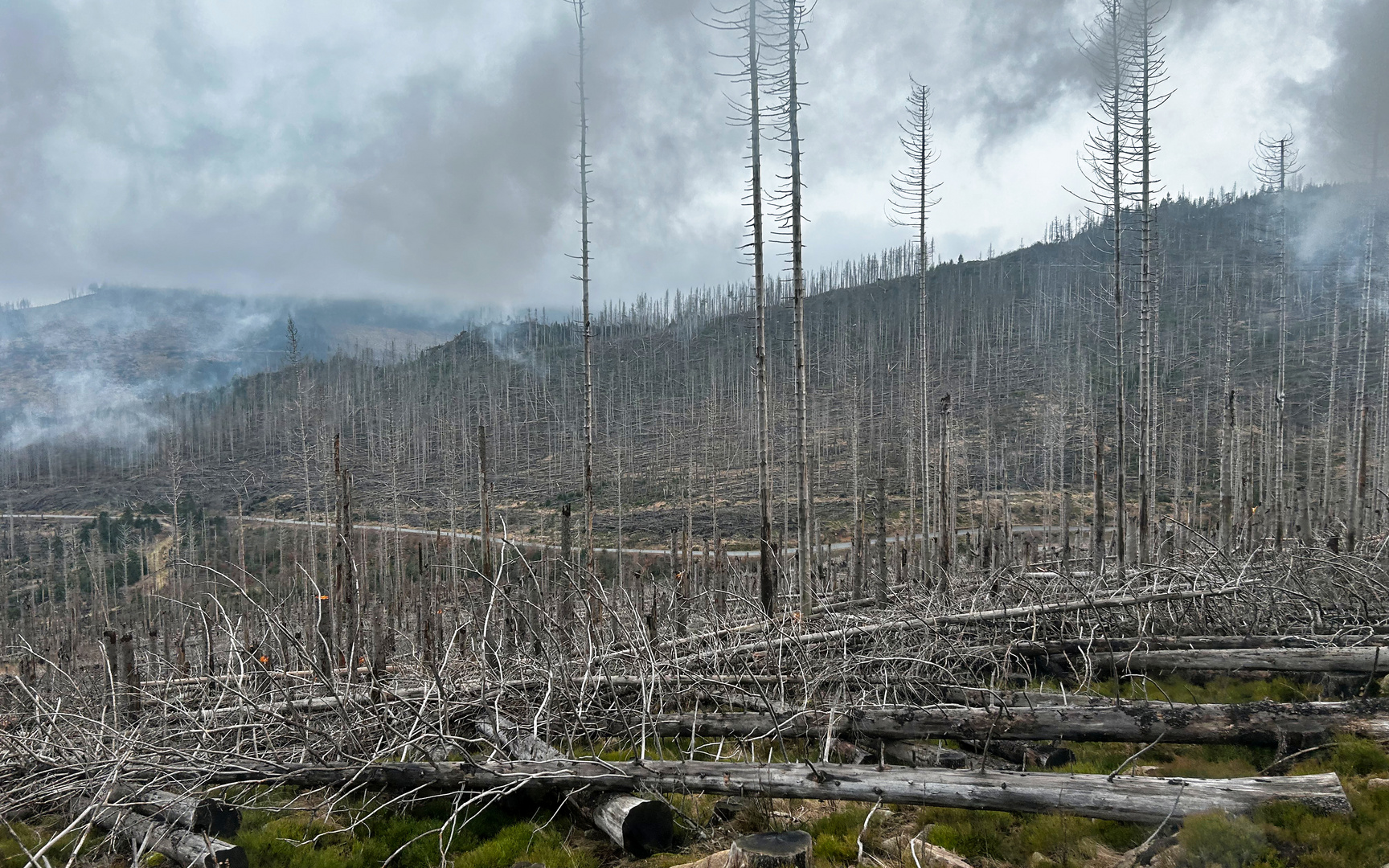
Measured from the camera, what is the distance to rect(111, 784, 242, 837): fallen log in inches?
174

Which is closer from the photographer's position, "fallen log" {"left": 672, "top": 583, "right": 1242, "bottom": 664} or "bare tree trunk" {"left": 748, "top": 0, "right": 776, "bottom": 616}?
Result: "fallen log" {"left": 672, "top": 583, "right": 1242, "bottom": 664}

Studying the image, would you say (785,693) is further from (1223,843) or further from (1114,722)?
(1223,843)

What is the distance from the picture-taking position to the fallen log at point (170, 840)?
159 inches

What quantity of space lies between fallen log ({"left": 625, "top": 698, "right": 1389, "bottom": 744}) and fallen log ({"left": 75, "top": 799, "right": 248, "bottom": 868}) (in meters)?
2.55

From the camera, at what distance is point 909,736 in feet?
16.6

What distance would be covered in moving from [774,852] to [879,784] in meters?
1.05

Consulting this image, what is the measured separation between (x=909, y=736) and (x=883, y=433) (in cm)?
4261

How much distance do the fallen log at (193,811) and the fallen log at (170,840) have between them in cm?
5

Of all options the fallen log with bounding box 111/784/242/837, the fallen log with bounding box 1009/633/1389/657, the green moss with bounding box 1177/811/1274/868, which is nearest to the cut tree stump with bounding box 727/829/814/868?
the green moss with bounding box 1177/811/1274/868

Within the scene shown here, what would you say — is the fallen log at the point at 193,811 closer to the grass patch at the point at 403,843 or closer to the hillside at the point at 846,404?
the grass patch at the point at 403,843

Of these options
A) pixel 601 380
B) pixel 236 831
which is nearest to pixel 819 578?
pixel 236 831

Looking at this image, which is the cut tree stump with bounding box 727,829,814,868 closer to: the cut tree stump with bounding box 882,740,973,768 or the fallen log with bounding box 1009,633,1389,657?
the cut tree stump with bounding box 882,740,973,768

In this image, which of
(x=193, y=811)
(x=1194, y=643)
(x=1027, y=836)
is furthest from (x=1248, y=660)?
(x=193, y=811)

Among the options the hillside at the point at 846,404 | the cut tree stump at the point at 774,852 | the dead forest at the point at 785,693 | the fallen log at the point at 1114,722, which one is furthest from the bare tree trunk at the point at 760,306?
the hillside at the point at 846,404
